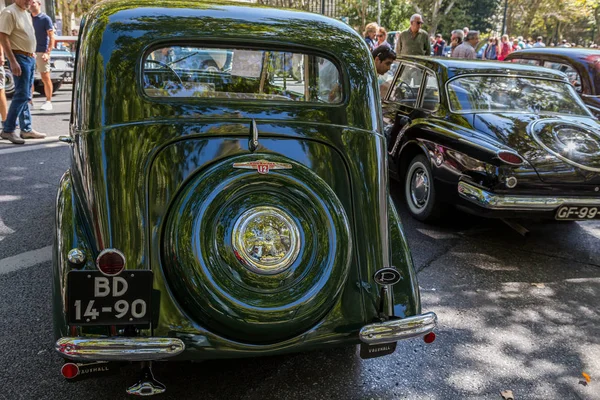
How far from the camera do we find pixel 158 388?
2281 mm

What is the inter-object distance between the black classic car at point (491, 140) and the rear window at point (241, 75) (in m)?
2.08

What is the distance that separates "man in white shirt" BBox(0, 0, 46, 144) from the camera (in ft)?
23.4

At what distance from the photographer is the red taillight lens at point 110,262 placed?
2.33 metres

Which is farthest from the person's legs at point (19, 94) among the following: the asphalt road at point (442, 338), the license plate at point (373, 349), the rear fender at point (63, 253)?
the license plate at point (373, 349)

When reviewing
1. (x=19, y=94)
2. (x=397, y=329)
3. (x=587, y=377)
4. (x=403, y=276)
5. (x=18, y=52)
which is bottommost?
(x=587, y=377)

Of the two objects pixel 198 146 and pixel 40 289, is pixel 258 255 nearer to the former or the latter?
pixel 198 146

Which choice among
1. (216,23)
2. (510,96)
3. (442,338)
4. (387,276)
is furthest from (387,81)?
(387,276)

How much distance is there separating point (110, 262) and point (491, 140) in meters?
3.54

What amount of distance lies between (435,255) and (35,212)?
142 inches

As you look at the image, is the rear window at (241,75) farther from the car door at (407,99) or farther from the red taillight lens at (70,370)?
the car door at (407,99)

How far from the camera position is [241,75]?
340 centimetres

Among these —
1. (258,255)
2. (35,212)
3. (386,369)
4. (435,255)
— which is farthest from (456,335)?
(35,212)

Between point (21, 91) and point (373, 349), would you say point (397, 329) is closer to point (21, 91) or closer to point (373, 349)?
point (373, 349)

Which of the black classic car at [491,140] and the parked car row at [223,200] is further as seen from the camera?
the black classic car at [491,140]
